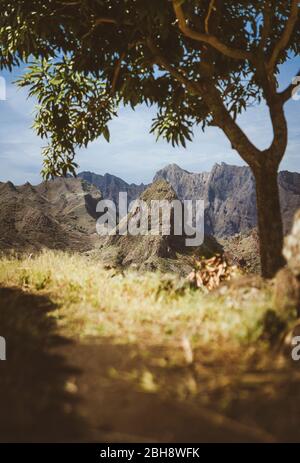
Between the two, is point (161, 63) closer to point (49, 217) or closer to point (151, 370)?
point (151, 370)

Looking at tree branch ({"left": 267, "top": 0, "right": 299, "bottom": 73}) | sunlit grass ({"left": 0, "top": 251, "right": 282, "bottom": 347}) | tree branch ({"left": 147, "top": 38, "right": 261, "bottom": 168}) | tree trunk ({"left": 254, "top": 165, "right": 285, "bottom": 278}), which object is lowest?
sunlit grass ({"left": 0, "top": 251, "right": 282, "bottom": 347})

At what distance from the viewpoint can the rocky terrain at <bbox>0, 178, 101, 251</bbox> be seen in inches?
4149

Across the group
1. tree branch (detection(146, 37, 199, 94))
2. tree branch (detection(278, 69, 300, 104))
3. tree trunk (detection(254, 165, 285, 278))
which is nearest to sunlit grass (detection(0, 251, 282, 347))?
tree trunk (detection(254, 165, 285, 278))

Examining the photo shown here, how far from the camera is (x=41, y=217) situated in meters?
116

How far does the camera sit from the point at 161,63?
8.41 meters

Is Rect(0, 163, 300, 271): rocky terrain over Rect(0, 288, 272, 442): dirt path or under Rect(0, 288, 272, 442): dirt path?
over

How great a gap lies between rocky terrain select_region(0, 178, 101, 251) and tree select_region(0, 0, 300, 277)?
2743 inches

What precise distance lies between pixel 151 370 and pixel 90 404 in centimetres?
73

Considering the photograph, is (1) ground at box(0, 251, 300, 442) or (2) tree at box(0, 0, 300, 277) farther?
(2) tree at box(0, 0, 300, 277)

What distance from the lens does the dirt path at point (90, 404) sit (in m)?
2.48

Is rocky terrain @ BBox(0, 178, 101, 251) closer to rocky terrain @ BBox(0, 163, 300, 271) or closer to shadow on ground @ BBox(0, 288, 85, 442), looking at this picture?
rocky terrain @ BBox(0, 163, 300, 271)

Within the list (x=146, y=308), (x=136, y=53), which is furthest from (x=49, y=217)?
(x=146, y=308)

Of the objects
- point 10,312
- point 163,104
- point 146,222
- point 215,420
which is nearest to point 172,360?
point 215,420
